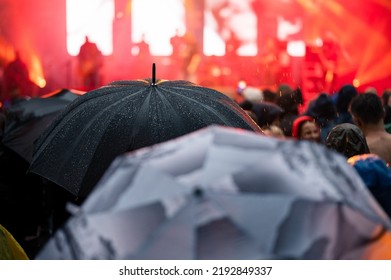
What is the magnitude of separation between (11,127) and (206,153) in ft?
16.9

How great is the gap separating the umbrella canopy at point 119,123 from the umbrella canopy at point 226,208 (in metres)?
2.08

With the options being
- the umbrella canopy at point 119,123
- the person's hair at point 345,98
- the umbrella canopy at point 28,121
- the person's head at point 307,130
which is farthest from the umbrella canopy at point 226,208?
the person's hair at point 345,98

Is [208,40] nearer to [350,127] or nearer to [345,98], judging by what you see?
[345,98]

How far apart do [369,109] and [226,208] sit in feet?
11.2

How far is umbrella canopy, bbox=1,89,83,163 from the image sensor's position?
263 inches

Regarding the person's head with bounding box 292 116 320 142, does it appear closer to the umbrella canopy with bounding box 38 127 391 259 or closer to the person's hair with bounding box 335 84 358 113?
the person's hair with bounding box 335 84 358 113

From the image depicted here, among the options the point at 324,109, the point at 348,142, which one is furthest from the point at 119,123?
the point at 324,109

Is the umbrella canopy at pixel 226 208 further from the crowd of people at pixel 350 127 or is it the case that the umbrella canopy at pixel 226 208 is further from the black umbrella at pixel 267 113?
the black umbrella at pixel 267 113

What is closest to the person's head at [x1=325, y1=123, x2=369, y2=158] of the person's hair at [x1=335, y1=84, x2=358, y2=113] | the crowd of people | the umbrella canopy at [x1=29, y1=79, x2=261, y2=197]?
the crowd of people

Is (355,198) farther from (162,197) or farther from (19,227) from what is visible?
(19,227)

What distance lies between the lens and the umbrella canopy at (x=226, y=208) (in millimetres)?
1917

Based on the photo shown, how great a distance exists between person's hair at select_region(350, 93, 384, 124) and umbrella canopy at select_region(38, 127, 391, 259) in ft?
10.2

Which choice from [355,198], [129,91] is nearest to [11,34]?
[129,91]

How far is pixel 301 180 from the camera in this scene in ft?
6.54
